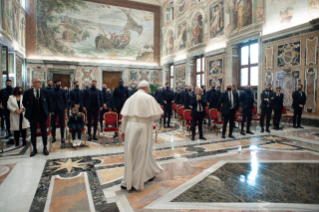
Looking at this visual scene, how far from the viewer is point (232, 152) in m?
5.29

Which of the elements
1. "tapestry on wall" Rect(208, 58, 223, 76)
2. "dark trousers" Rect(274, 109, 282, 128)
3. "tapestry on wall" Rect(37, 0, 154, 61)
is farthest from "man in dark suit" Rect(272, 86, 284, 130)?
"tapestry on wall" Rect(37, 0, 154, 61)

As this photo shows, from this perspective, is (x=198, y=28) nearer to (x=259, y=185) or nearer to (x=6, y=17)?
(x=6, y=17)

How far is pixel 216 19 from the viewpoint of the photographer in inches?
537

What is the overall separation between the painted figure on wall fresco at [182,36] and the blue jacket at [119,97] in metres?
11.7

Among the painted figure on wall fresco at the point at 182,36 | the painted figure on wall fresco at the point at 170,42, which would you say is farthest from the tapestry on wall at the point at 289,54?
the painted figure on wall fresco at the point at 170,42

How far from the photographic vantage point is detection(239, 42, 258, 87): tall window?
11594mm

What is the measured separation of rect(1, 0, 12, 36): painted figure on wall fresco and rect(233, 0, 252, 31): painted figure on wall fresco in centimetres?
1241

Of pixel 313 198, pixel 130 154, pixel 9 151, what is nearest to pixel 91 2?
pixel 9 151

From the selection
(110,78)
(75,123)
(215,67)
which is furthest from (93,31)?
(75,123)

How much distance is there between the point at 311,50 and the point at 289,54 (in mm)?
913

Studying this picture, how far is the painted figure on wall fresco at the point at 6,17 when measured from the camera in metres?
9.98

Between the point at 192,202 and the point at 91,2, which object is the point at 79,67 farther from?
the point at 192,202

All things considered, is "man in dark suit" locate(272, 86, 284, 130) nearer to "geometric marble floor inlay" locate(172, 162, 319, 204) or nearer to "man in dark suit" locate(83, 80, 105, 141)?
"geometric marble floor inlay" locate(172, 162, 319, 204)

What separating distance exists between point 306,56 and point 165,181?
350 inches
